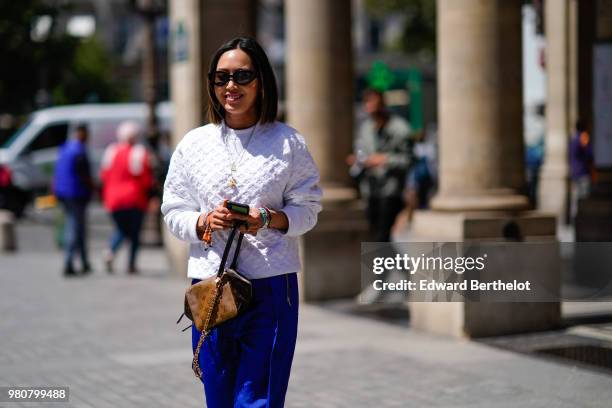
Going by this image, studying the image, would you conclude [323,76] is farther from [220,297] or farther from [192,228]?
[220,297]

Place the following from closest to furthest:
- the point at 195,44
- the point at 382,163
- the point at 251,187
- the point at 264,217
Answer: the point at 264,217, the point at 251,187, the point at 382,163, the point at 195,44

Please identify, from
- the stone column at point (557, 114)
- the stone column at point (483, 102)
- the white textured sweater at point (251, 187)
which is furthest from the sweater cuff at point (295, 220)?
the stone column at point (557, 114)

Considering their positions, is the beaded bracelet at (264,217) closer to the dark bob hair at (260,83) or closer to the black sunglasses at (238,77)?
the dark bob hair at (260,83)

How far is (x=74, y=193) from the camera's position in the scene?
1520cm

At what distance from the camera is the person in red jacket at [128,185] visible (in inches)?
593

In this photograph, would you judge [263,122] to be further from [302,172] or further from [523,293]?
[523,293]

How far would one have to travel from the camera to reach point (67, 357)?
8.93 meters

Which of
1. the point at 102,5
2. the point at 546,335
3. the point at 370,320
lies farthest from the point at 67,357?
the point at 102,5

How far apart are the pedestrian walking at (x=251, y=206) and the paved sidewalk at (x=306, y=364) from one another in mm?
2414

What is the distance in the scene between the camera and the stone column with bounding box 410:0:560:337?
31.0 feet

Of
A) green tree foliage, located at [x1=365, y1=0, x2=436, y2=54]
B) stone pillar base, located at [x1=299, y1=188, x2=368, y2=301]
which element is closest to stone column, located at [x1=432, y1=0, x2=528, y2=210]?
stone pillar base, located at [x1=299, y1=188, x2=368, y2=301]

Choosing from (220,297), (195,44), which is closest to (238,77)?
(220,297)

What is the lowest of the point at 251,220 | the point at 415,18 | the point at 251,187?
the point at 251,220

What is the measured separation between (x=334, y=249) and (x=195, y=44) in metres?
3.23
